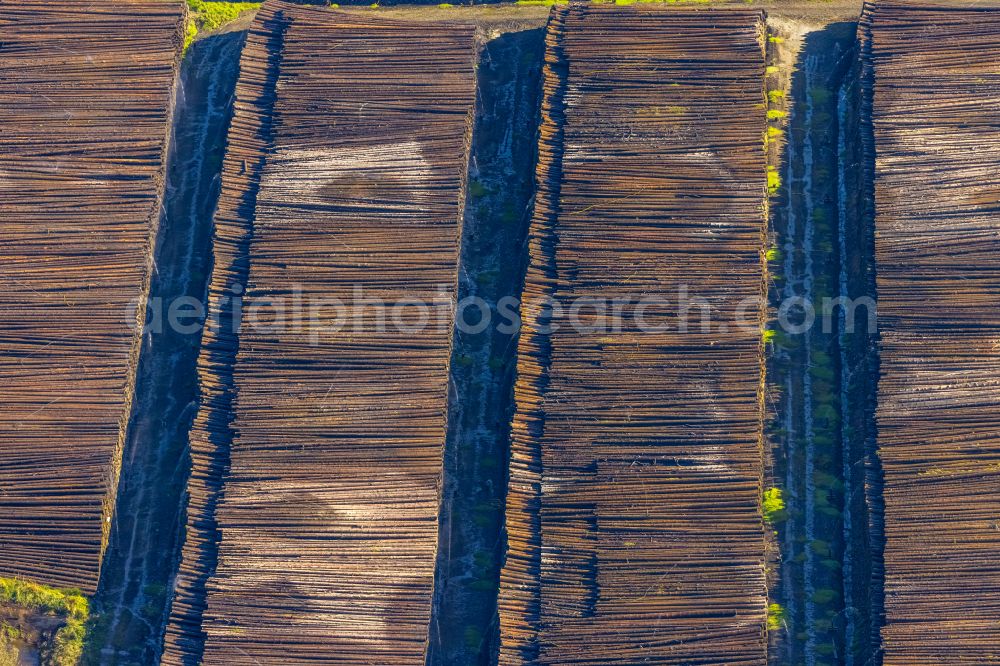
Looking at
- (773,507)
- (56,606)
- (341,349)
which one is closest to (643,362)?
(773,507)

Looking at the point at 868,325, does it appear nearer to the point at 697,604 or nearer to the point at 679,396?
the point at 679,396

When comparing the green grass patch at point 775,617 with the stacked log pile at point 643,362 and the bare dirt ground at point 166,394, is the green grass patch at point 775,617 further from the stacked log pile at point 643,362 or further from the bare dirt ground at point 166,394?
the bare dirt ground at point 166,394

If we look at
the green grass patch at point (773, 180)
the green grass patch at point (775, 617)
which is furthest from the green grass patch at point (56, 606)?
the green grass patch at point (773, 180)

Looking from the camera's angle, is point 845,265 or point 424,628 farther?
point 845,265

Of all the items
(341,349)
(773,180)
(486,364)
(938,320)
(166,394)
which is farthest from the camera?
(773,180)

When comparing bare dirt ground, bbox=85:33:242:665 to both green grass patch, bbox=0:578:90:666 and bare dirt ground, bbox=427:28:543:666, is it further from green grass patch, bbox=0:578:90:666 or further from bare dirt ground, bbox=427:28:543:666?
bare dirt ground, bbox=427:28:543:666

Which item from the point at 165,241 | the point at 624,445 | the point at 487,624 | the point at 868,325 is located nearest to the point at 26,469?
the point at 165,241

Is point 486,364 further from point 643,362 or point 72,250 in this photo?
point 72,250
